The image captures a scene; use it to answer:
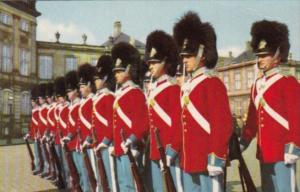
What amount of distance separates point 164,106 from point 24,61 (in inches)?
1153

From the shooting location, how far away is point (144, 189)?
5066mm

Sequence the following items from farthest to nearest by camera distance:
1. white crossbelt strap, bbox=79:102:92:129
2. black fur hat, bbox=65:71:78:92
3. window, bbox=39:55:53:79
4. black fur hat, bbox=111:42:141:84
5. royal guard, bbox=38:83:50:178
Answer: window, bbox=39:55:53:79
royal guard, bbox=38:83:50:178
black fur hat, bbox=65:71:78:92
white crossbelt strap, bbox=79:102:92:129
black fur hat, bbox=111:42:141:84

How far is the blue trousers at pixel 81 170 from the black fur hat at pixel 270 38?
3502 millimetres

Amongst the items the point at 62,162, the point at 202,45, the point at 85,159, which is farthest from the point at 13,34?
the point at 202,45

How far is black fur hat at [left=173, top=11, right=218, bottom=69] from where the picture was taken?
14.0 ft

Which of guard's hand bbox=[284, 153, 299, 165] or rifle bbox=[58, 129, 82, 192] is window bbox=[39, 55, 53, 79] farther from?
guard's hand bbox=[284, 153, 299, 165]

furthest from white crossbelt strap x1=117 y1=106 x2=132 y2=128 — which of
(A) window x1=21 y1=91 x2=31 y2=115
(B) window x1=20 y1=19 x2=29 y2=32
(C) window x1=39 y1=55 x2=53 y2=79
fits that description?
(C) window x1=39 y1=55 x2=53 y2=79

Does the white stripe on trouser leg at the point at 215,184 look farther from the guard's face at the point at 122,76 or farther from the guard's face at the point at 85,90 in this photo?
the guard's face at the point at 85,90

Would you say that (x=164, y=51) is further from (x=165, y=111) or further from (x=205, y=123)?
(x=205, y=123)

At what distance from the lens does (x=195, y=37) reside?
4340 millimetres

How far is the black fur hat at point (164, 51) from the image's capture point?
5.21 m

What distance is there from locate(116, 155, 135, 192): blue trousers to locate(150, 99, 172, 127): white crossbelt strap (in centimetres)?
91

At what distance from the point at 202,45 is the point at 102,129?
226 cm

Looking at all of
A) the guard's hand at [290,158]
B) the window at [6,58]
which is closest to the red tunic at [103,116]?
the guard's hand at [290,158]
